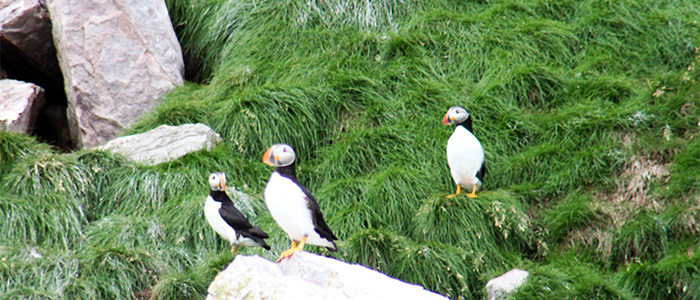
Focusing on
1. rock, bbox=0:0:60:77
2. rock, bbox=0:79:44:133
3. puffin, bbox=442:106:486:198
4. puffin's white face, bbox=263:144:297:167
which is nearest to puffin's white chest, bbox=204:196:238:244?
puffin's white face, bbox=263:144:297:167

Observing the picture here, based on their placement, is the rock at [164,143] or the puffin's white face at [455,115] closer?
the puffin's white face at [455,115]

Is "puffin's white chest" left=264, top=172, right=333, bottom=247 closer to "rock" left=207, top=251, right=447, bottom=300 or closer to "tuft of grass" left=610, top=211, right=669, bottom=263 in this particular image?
"rock" left=207, top=251, right=447, bottom=300

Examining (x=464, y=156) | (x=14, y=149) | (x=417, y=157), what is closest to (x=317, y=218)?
(x=464, y=156)

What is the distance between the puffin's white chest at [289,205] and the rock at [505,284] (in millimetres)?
1443

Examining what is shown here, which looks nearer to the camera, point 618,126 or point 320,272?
point 320,272

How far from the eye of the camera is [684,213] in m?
4.90

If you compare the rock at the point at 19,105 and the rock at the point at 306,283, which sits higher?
the rock at the point at 306,283

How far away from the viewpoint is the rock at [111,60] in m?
6.59

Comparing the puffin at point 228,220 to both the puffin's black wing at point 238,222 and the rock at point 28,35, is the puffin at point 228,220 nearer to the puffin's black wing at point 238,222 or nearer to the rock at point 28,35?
the puffin's black wing at point 238,222

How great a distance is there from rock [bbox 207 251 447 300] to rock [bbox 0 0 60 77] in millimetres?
4390

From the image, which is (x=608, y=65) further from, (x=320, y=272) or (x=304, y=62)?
(x=320, y=272)

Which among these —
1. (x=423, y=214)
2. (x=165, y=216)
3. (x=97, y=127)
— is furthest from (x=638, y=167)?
(x=97, y=127)

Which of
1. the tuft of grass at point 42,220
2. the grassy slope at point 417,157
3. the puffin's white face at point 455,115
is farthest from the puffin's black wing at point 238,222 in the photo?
the puffin's white face at point 455,115

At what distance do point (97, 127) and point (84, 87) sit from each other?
1.22 ft
